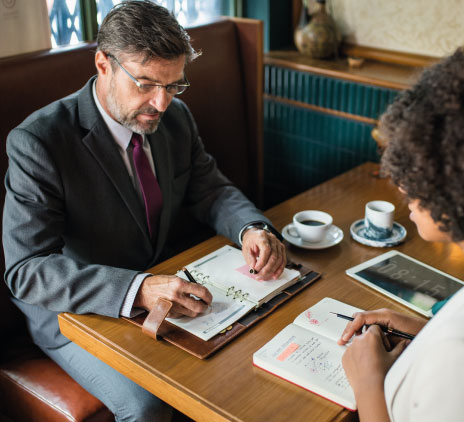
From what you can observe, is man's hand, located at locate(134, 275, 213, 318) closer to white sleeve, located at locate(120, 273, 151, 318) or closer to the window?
white sleeve, located at locate(120, 273, 151, 318)

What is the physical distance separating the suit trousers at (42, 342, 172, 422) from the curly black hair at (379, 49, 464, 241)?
93 cm

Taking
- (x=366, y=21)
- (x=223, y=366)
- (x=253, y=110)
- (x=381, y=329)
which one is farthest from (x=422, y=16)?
(x=223, y=366)

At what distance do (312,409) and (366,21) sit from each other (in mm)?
2291

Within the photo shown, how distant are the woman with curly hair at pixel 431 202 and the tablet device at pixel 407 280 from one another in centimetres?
41

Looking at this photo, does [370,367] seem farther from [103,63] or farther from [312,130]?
[312,130]

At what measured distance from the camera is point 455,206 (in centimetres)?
96

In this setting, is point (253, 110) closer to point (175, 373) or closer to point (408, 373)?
point (175, 373)

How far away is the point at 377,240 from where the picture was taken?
69.2 inches

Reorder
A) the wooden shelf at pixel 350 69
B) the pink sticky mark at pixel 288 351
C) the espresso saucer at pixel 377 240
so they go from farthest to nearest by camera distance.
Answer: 1. the wooden shelf at pixel 350 69
2. the espresso saucer at pixel 377 240
3. the pink sticky mark at pixel 288 351

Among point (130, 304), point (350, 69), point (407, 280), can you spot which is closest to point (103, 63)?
point (130, 304)

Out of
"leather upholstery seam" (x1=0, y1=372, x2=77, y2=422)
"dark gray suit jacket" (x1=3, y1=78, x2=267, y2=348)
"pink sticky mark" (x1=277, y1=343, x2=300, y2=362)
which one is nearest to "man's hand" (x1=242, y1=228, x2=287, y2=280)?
"dark gray suit jacket" (x1=3, y1=78, x2=267, y2=348)

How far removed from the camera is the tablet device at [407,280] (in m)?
1.48

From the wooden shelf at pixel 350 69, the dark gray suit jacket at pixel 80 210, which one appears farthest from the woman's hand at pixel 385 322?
the wooden shelf at pixel 350 69

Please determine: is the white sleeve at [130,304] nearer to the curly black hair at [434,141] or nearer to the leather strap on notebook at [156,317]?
the leather strap on notebook at [156,317]
